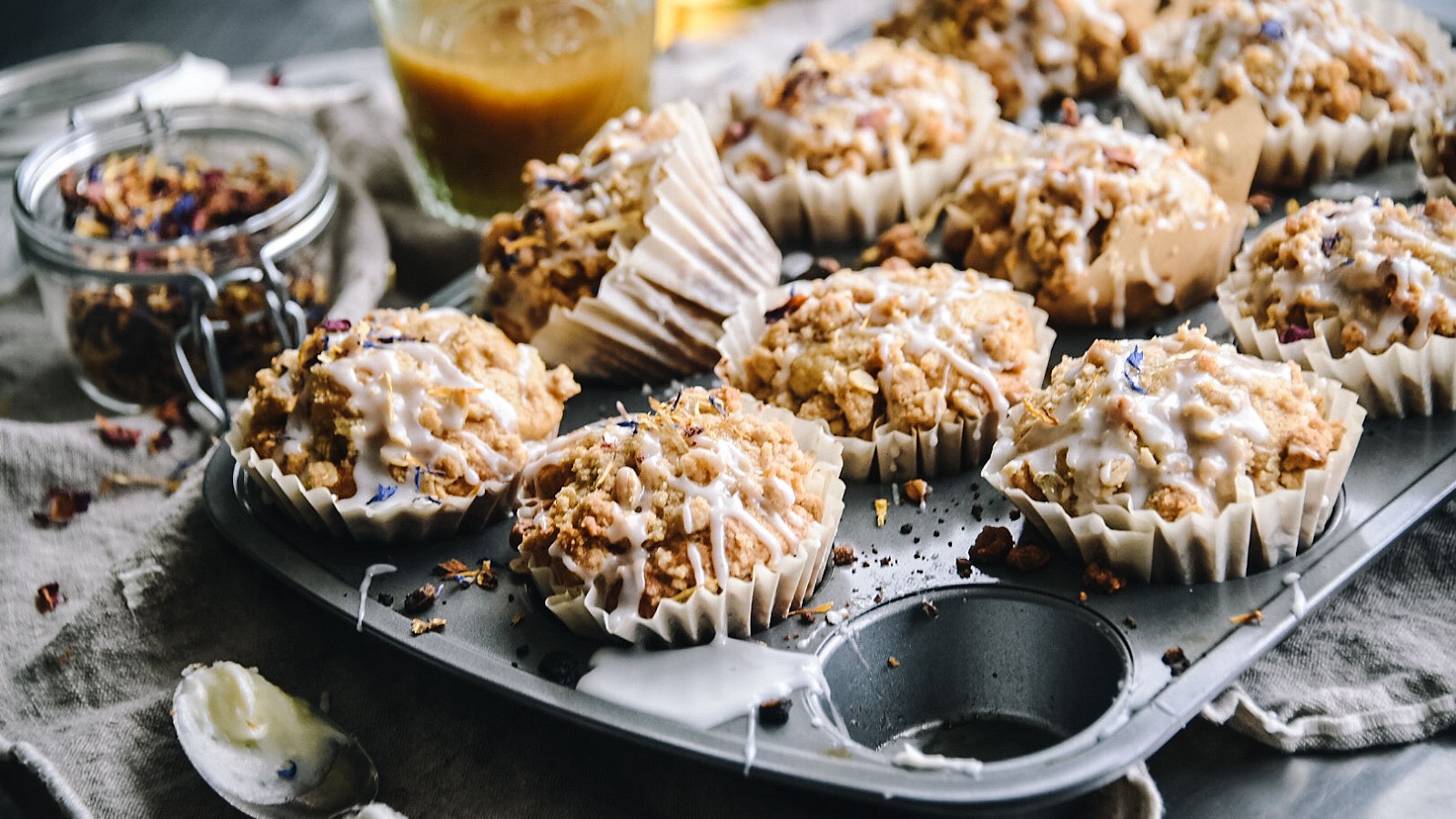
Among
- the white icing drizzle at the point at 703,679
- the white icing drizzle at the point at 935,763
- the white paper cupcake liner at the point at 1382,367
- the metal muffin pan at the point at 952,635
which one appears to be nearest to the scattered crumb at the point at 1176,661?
the metal muffin pan at the point at 952,635

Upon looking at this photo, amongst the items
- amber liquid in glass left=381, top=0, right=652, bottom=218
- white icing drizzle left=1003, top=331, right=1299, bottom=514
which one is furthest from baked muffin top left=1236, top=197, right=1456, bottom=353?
amber liquid in glass left=381, top=0, right=652, bottom=218

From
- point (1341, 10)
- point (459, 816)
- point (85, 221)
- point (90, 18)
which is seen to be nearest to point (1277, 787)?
point (459, 816)

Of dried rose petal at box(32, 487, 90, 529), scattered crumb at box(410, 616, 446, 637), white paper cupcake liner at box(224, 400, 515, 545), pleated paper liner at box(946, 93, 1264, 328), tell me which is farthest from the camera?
dried rose petal at box(32, 487, 90, 529)

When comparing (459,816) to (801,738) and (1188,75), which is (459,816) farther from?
(1188,75)

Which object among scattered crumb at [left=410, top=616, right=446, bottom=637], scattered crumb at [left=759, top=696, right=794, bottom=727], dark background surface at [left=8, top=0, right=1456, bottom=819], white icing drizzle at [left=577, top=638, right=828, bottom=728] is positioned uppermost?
scattered crumb at [left=759, top=696, right=794, bottom=727]

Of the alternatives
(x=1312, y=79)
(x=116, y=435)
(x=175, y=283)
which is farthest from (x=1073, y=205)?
(x=116, y=435)

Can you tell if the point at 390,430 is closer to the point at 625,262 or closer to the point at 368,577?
the point at 368,577

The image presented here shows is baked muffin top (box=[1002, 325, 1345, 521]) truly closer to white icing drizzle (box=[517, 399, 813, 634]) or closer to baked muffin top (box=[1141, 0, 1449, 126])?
white icing drizzle (box=[517, 399, 813, 634])
